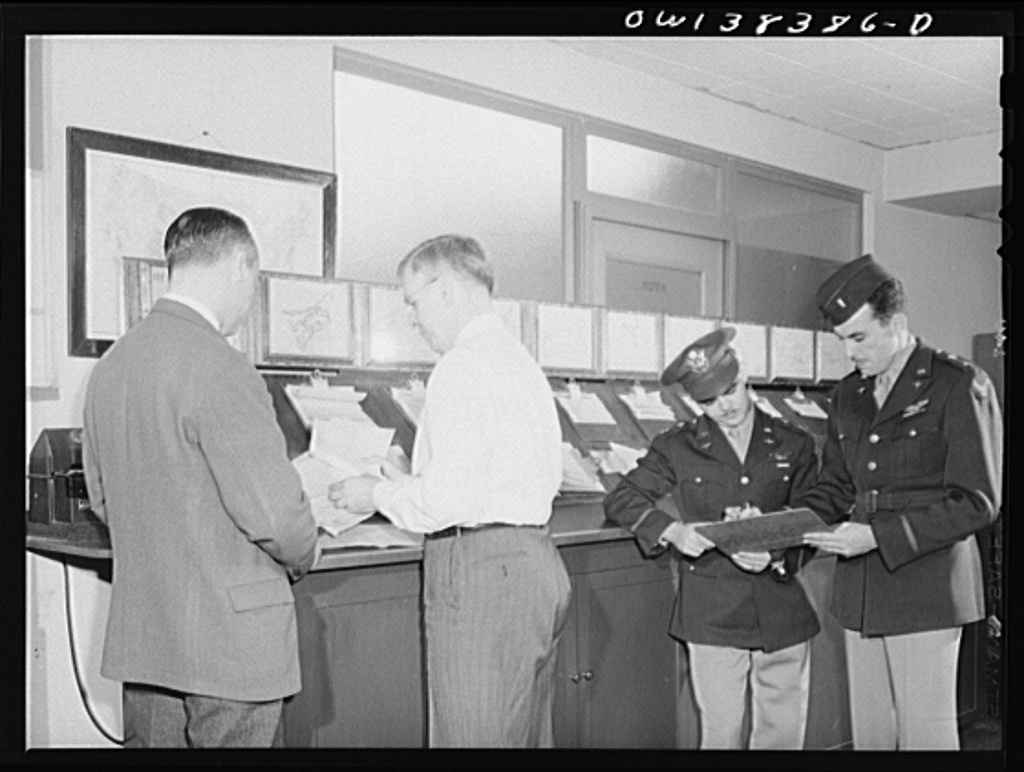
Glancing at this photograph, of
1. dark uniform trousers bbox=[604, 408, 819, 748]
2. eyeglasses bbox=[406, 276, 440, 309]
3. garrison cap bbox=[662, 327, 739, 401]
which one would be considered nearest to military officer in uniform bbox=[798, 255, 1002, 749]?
dark uniform trousers bbox=[604, 408, 819, 748]

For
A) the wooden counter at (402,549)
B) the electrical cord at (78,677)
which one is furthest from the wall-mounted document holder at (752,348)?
the electrical cord at (78,677)

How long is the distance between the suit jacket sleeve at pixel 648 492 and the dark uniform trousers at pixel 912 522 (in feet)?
1.08

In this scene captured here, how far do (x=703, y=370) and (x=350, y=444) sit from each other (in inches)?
32.8

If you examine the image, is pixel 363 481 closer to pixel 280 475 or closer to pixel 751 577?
pixel 280 475

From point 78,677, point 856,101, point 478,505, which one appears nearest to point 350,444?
point 478,505

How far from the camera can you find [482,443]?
2.63 meters

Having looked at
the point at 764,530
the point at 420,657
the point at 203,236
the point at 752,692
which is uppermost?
the point at 203,236

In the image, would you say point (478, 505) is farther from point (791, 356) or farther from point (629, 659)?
point (791, 356)

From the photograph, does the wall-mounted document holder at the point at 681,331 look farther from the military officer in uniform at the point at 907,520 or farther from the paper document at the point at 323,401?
the paper document at the point at 323,401

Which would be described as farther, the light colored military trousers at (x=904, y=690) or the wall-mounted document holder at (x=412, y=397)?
the light colored military trousers at (x=904, y=690)

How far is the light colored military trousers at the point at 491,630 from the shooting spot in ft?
8.58
